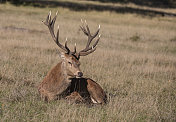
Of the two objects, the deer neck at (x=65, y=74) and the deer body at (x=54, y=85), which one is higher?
the deer neck at (x=65, y=74)

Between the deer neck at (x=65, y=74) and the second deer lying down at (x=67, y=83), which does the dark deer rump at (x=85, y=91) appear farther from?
the deer neck at (x=65, y=74)

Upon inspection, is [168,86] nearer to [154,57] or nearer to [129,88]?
[129,88]

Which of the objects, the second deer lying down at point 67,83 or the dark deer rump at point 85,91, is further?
the dark deer rump at point 85,91

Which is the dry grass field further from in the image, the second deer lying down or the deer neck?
the deer neck

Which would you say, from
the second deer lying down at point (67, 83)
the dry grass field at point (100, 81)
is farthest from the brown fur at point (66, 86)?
the dry grass field at point (100, 81)

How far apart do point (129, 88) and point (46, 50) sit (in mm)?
5422

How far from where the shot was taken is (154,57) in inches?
621

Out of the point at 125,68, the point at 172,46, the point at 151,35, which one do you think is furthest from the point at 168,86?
→ the point at 151,35

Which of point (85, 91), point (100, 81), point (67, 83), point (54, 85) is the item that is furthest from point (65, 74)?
point (100, 81)

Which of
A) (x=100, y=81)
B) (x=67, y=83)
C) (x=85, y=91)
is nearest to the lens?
(x=67, y=83)

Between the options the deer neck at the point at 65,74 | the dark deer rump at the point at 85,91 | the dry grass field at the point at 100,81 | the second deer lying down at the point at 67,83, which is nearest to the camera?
the dry grass field at the point at 100,81

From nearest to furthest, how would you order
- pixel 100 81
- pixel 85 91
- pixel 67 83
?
pixel 67 83, pixel 85 91, pixel 100 81

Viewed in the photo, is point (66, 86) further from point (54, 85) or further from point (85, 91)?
point (85, 91)

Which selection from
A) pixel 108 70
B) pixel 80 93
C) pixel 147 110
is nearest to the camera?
pixel 147 110
